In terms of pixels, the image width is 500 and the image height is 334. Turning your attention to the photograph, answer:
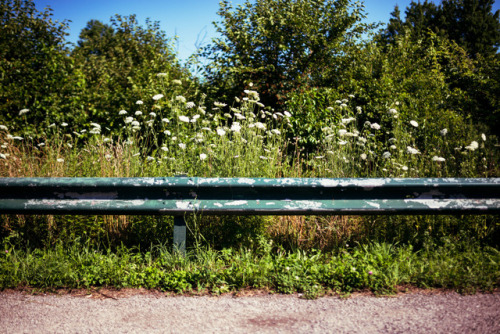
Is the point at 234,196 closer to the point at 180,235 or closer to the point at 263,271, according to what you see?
the point at 180,235

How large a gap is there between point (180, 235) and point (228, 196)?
610 mm

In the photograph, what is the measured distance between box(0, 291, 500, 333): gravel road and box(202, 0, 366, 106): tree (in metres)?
7.15

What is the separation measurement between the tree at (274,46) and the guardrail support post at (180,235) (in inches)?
247

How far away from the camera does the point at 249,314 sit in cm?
257

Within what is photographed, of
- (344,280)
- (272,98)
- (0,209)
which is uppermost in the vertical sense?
(272,98)

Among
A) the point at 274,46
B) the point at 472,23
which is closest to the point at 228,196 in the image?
the point at 274,46

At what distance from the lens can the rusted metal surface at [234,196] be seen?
342cm

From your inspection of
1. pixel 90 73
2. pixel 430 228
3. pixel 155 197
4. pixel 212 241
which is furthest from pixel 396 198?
pixel 90 73

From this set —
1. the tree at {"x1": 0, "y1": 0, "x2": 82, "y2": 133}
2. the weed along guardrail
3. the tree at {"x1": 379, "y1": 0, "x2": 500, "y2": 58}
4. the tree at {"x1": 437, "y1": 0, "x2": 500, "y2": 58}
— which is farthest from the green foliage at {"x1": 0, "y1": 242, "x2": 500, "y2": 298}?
the tree at {"x1": 437, "y1": 0, "x2": 500, "y2": 58}

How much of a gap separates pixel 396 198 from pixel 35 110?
8.66 m

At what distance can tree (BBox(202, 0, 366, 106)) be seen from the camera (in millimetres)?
9625

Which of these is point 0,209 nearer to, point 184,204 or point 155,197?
point 155,197

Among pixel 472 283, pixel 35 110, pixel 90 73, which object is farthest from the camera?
pixel 90 73

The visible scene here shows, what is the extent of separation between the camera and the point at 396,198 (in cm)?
350
